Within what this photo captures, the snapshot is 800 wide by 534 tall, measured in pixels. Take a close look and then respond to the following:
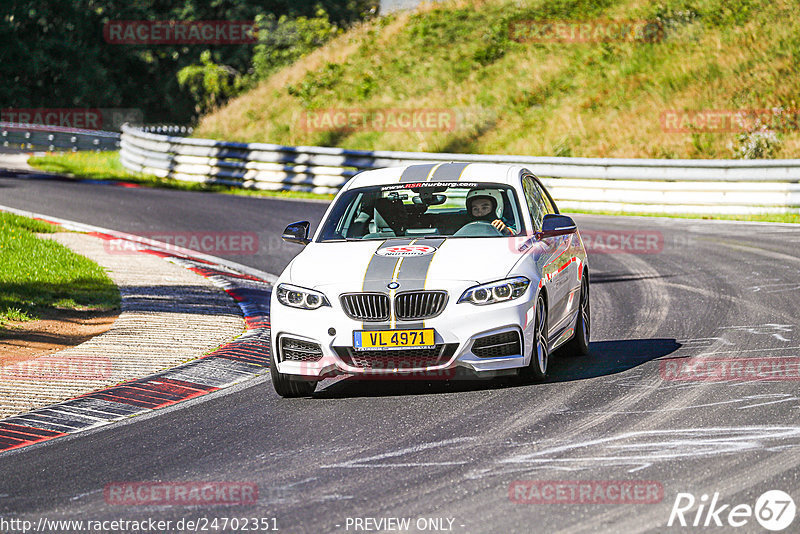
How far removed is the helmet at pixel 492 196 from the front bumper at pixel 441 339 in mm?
1304

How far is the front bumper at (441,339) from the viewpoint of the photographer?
8.15 metres

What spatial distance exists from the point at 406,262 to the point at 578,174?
16498 millimetres

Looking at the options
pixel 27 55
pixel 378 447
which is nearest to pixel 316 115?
pixel 27 55

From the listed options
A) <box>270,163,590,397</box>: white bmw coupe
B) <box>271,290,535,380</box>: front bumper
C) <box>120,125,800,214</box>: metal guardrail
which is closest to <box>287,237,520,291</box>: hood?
<box>270,163,590,397</box>: white bmw coupe

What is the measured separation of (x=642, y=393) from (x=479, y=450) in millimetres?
Result: 1897

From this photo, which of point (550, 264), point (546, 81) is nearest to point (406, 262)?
point (550, 264)

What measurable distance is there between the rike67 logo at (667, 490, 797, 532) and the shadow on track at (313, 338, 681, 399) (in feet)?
9.55

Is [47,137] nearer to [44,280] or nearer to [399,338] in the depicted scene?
[44,280]

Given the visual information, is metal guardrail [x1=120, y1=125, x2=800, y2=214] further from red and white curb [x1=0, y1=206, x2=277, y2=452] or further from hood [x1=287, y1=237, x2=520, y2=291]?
hood [x1=287, y1=237, x2=520, y2=291]

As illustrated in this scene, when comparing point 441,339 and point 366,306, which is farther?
point 366,306

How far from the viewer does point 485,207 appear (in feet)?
31.2

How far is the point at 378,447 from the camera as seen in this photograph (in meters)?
6.94

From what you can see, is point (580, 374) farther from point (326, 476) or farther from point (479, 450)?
point (326, 476)

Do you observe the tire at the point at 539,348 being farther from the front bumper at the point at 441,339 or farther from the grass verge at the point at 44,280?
the grass verge at the point at 44,280
